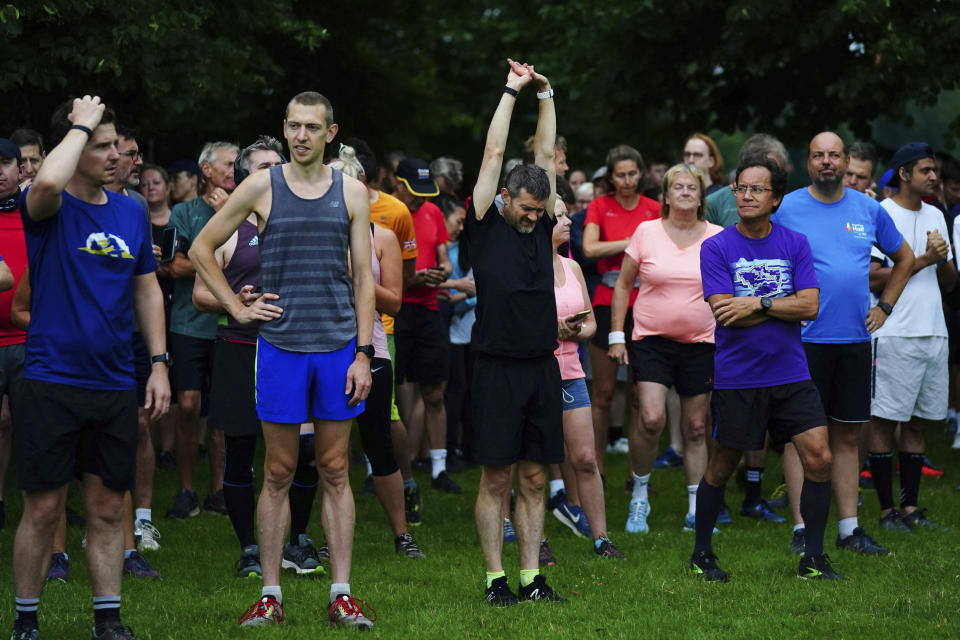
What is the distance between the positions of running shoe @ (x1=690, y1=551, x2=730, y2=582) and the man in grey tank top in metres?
2.23

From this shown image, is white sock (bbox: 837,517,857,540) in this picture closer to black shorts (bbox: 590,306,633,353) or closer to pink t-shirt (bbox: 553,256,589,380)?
pink t-shirt (bbox: 553,256,589,380)

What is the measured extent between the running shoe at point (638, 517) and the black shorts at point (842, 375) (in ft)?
5.40

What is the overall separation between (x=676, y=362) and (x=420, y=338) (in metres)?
2.66

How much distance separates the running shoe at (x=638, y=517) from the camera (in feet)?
29.9

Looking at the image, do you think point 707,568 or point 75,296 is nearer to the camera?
point 75,296

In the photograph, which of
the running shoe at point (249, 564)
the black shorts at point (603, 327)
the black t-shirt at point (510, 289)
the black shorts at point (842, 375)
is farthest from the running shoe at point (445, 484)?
the black t-shirt at point (510, 289)

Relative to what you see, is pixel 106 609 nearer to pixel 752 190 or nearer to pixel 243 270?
pixel 243 270

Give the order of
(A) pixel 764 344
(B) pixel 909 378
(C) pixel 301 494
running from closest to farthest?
(A) pixel 764 344, (C) pixel 301 494, (B) pixel 909 378

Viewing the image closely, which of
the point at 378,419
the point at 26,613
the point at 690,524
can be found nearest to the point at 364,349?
the point at 378,419

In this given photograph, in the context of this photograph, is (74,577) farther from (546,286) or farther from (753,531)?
(753,531)

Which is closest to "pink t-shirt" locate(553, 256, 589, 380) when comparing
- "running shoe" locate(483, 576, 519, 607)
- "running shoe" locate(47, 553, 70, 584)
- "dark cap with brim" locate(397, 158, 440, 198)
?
"running shoe" locate(483, 576, 519, 607)

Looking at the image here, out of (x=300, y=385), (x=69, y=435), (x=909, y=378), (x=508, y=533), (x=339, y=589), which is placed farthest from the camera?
(x=909, y=378)

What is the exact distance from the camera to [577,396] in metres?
8.29

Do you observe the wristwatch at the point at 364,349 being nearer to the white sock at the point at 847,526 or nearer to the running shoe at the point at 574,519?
the running shoe at the point at 574,519
